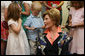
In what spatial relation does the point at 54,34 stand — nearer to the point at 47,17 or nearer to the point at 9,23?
the point at 47,17

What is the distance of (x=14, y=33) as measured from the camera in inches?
74.6

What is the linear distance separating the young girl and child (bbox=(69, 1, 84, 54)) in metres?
0.51

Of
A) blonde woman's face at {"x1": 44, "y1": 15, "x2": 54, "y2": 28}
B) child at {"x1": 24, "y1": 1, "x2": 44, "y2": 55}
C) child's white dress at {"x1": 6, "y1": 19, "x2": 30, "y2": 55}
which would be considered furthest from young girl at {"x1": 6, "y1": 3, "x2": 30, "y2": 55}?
blonde woman's face at {"x1": 44, "y1": 15, "x2": 54, "y2": 28}

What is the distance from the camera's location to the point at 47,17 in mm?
1430

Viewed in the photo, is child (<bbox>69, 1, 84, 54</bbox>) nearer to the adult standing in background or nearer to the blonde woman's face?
the blonde woman's face

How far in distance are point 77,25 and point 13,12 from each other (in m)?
0.63

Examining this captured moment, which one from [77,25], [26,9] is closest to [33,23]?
[26,9]

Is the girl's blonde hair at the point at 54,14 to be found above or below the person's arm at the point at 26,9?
below

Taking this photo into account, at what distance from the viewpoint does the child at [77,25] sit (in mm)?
1751

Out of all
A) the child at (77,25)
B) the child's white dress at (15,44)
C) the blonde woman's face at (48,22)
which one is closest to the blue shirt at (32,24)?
the child's white dress at (15,44)

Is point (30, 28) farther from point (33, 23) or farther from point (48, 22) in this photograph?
point (48, 22)

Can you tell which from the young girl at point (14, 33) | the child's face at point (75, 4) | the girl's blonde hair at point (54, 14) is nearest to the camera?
the girl's blonde hair at point (54, 14)

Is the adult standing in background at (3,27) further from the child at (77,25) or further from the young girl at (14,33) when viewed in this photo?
the child at (77,25)

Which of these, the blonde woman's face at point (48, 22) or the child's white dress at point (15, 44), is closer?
the blonde woman's face at point (48, 22)
